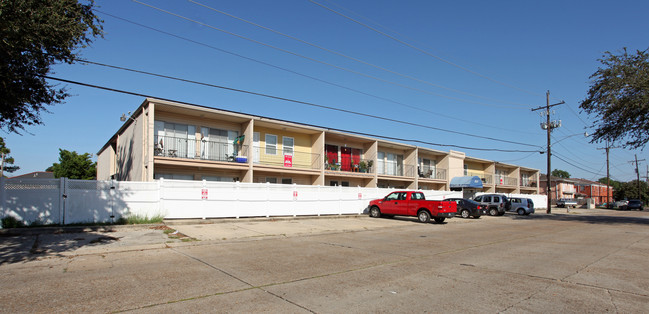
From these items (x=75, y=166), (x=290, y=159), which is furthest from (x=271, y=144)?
(x=75, y=166)

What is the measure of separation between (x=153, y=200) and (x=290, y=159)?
11.9m

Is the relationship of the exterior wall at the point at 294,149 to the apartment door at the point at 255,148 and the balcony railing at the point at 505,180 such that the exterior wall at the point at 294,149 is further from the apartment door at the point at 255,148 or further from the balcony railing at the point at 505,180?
the balcony railing at the point at 505,180

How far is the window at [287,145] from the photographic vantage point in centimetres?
2659

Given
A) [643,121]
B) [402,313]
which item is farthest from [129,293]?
[643,121]

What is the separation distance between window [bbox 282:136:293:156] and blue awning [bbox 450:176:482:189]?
64.3ft

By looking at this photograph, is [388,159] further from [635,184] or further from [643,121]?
[635,184]

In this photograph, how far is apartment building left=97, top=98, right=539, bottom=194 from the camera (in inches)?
811

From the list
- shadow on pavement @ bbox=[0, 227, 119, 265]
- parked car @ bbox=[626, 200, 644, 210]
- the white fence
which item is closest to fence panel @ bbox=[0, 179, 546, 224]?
the white fence

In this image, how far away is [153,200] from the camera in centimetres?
1550

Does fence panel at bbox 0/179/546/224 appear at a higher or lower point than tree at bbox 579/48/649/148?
lower

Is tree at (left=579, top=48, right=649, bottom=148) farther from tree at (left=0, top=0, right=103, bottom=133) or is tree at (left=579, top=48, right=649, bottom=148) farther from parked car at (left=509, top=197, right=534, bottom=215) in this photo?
tree at (left=0, top=0, right=103, bottom=133)

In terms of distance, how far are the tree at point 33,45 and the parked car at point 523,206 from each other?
34.0m

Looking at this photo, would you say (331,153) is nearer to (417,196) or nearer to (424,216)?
(417,196)

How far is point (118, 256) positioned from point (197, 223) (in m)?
6.86
